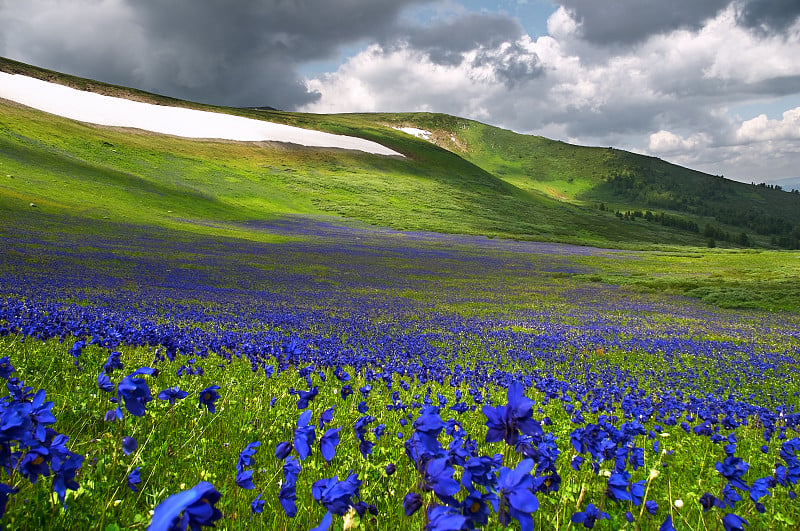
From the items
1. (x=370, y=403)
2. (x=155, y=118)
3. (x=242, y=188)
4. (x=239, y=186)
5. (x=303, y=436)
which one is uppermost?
(x=155, y=118)

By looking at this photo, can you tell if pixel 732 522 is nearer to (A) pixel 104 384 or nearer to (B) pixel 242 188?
(A) pixel 104 384

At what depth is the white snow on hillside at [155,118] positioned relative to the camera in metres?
130

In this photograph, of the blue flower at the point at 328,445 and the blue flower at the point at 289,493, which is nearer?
the blue flower at the point at 328,445

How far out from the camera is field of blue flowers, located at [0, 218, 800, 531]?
1.99 metres

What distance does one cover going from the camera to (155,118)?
153125 mm

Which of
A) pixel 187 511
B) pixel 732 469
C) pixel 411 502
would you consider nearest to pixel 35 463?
pixel 187 511

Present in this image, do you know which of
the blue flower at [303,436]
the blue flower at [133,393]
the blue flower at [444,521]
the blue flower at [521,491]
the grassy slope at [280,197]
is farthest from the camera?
the grassy slope at [280,197]

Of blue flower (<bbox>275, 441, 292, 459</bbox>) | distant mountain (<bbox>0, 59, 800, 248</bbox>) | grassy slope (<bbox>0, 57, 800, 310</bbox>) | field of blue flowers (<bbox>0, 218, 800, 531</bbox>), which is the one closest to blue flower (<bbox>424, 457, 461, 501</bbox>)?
field of blue flowers (<bbox>0, 218, 800, 531</bbox>)

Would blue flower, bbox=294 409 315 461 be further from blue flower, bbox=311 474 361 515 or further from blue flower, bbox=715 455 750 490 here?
blue flower, bbox=715 455 750 490

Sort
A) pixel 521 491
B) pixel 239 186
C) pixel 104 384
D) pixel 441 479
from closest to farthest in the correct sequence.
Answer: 1. pixel 521 491
2. pixel 441 479
3. pixel 104 384
4. pixel 239 186

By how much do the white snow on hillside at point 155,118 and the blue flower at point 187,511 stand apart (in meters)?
158

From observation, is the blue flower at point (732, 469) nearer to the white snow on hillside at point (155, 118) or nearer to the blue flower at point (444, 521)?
the blue flower at point (444, 521)

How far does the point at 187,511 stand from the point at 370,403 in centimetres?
567

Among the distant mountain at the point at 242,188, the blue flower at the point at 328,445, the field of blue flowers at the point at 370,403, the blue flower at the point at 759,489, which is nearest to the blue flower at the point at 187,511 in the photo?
the field of blue flowers at the point at 370,403
